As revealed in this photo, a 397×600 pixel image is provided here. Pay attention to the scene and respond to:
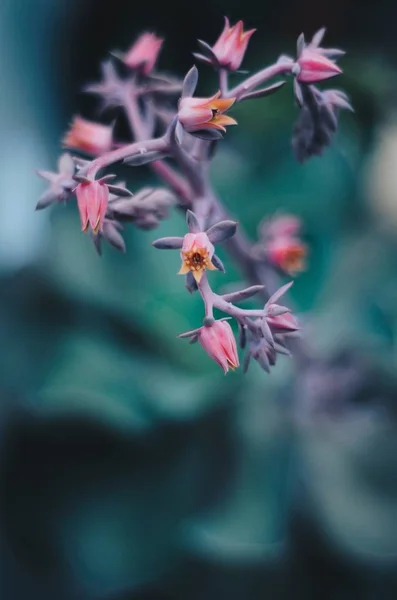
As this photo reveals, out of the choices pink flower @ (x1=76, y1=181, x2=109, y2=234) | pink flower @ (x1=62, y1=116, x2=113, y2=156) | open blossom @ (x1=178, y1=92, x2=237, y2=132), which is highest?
open blossom @ (x1=178, y1=92, x2=237, y2=132)

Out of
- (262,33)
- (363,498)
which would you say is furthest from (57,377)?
A: (262,33)

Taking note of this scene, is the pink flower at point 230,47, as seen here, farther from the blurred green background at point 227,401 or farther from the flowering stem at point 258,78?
the blurred green background at point 227,401

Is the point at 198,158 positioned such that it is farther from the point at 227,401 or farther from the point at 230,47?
the point at 227,401

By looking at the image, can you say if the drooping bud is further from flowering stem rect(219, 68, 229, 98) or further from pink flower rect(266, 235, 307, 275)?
flowering stem rect(219, 68, 229, 98)

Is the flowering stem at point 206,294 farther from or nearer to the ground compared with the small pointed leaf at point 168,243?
nearer to the ground

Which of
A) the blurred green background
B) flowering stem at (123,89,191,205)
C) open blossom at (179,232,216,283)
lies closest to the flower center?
open blossom at (179,232,216,283)

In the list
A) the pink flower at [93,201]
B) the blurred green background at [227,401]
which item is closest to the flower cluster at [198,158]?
the pink flower at [93,201]

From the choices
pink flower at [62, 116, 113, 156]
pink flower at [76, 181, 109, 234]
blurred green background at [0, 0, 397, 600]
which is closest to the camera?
pink flower at [76, 181, 109, 234]

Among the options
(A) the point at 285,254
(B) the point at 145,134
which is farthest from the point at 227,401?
(B) the point at 145,134

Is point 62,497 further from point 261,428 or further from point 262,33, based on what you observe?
point 262,33
